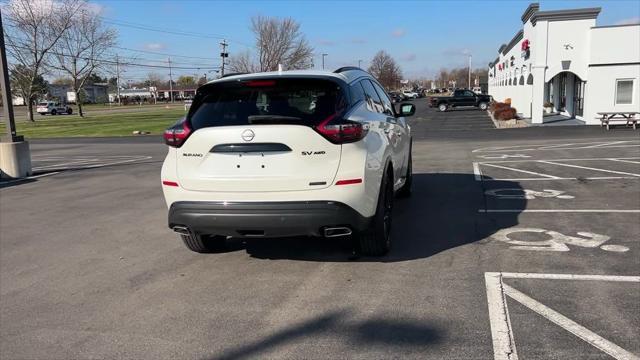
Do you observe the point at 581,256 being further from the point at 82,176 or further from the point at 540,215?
the point at 82,176

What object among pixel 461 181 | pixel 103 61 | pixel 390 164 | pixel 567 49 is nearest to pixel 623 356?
pixel 390 164

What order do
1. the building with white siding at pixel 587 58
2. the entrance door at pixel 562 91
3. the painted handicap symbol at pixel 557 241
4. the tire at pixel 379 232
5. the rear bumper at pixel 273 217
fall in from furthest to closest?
1. the entrance door at pixel 562 91
2. the building with white siding at pixel 587 58
3. the painted handicap symbol at pixel 557 241
4. the tire at pixel 379 232
5. the rear bumper at pixel 273 217

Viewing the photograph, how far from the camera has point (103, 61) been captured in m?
54.0

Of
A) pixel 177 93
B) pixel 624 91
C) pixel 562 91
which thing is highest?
pixel 177 93

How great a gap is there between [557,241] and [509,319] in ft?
7.63

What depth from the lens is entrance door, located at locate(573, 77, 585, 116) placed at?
27234 mm

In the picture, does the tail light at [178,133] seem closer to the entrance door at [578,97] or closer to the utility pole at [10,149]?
the utility pole at [10,149]

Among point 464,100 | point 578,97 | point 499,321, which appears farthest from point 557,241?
point 464,100

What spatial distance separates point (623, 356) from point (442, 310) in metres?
1.19

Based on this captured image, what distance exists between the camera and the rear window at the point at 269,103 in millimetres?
4473

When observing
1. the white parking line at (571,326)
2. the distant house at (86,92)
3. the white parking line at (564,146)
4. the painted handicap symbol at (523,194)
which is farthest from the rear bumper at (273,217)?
the distant house at (86,92)

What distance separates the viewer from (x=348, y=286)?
4.56m

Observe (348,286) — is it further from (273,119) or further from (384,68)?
(384,68)

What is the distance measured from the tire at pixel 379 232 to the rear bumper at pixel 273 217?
31 centimetres
